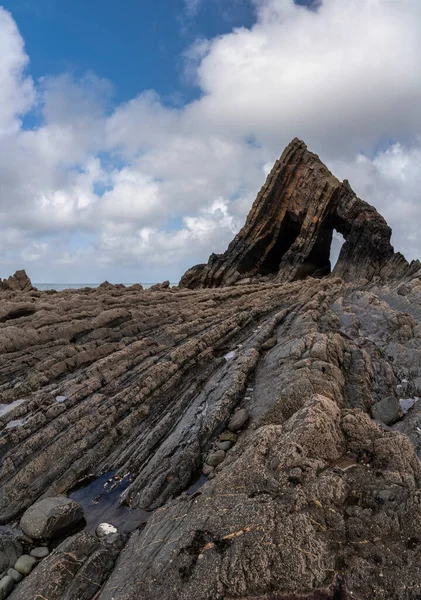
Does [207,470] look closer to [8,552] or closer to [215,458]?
[215,458]

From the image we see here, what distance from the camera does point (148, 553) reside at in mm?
7117

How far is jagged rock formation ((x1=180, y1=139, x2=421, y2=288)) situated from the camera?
5566 centimetres

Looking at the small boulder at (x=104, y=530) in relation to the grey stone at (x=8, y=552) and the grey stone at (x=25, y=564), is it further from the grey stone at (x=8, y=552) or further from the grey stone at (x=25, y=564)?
the grey stone at (x=8, y=552)

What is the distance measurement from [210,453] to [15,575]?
5266 millimetres

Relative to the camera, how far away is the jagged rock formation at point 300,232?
55.7 meters

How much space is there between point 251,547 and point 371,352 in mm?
13240

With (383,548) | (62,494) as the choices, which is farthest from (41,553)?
(383,548)

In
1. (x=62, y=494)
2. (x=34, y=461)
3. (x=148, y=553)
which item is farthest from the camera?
(x=34, y=461)

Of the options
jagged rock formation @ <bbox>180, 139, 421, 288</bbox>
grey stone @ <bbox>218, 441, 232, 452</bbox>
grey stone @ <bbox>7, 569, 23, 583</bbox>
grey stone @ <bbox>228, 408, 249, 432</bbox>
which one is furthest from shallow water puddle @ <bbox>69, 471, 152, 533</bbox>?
jagged rock formation @ <bbox>180, 139, 421, 288</bbox>

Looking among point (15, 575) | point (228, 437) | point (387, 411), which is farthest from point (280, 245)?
point (15, 575)

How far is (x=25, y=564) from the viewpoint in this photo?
8.09 m

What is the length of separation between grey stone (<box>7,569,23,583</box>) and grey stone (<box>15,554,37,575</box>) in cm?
10

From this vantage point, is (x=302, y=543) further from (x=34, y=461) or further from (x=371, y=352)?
(x=371, y=352)

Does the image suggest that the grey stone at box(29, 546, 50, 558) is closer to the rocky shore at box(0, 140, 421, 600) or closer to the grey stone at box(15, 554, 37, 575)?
the rocky shore at box(0, 140, 421, 600)
